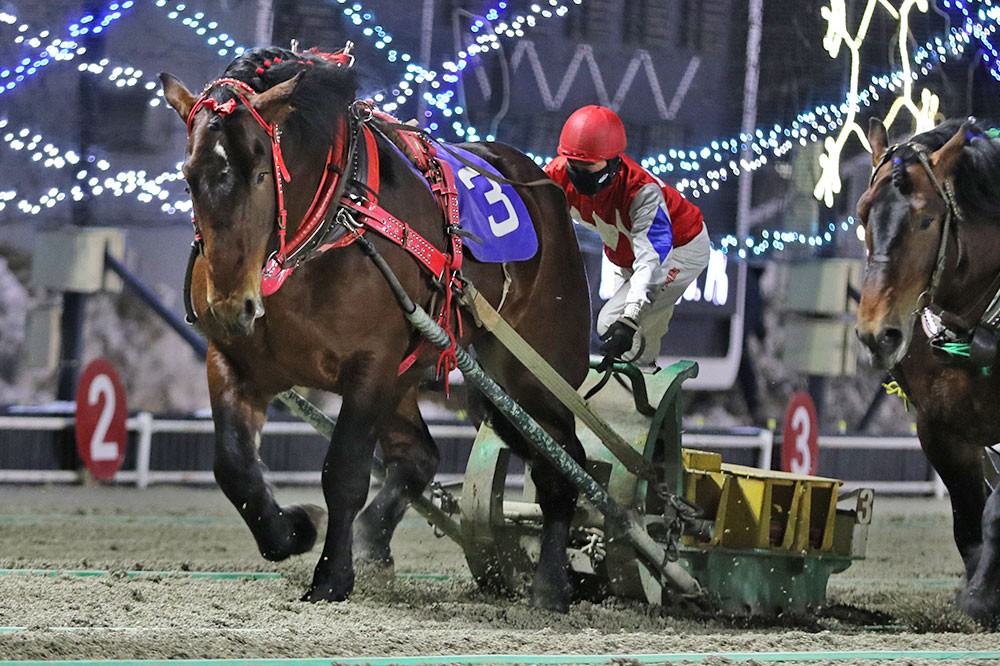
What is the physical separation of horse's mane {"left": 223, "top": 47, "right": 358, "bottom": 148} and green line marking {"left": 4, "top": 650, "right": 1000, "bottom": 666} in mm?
1429

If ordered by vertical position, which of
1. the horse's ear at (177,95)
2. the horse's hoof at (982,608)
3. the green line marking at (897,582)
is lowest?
the green line marking at (897,582)

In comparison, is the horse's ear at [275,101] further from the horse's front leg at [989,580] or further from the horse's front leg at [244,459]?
the horse's front leg at [989,580]

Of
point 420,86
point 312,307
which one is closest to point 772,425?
point 420,86

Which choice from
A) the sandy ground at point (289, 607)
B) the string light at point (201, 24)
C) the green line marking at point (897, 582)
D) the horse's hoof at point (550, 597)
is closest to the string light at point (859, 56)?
the sandy ground at point (289, 607)

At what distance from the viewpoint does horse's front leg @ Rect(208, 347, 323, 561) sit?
3.65 m

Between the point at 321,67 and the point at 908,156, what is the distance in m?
1.53

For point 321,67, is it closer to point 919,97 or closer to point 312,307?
point 312,307

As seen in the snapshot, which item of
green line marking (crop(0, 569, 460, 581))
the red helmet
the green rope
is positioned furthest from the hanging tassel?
green line marking (crop(0, 569, 460, 581))

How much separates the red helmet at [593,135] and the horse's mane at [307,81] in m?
0.77

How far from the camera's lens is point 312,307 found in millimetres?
3611

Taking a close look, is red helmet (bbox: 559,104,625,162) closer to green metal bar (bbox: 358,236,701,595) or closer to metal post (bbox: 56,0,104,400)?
green metal bar (bbox: 358,236,701,595)

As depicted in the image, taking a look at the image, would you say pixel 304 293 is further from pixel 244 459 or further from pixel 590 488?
pixel 590 488

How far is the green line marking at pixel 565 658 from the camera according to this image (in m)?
2.58

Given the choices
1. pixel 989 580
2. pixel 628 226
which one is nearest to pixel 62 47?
pixel 628 226
